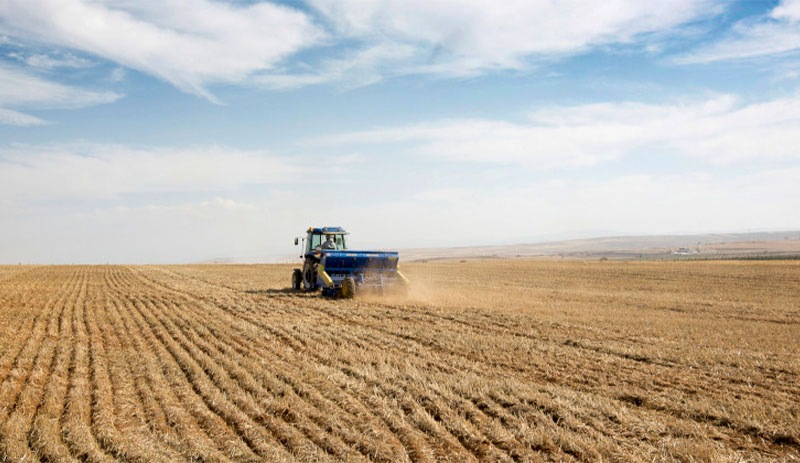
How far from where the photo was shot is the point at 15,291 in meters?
24.3

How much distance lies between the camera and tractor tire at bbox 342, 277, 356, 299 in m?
19.6

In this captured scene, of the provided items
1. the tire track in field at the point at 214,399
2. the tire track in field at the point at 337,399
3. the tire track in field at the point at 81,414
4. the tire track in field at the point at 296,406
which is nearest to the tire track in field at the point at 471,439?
the tire track in field at the point at 337,399

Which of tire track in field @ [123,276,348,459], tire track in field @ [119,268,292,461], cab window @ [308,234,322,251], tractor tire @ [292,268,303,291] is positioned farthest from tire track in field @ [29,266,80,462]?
tractor tire @ [292,268,303,291]

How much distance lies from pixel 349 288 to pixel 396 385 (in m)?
11.5

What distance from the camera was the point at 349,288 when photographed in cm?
1964

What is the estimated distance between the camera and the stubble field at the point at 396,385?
606 centimetres

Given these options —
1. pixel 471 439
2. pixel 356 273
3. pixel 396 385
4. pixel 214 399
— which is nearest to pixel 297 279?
pixel 356 273

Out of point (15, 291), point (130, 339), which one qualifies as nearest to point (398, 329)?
point (130, 339)

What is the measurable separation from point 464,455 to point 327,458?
125cm

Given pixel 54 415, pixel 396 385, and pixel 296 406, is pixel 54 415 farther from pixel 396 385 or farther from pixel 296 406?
pixel 396 385

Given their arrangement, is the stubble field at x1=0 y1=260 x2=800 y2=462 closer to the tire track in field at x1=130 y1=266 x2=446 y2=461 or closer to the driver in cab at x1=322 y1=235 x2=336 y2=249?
the tire track in field at x1=130 y1=266 x2=446 y2=461

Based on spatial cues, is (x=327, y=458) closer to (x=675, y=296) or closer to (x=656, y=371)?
(x=656, y=371)

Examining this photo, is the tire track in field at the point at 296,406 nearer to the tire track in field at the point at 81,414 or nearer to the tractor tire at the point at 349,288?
the tire track in field at the point at 81,414

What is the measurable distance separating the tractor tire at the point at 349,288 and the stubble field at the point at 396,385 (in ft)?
9.39
